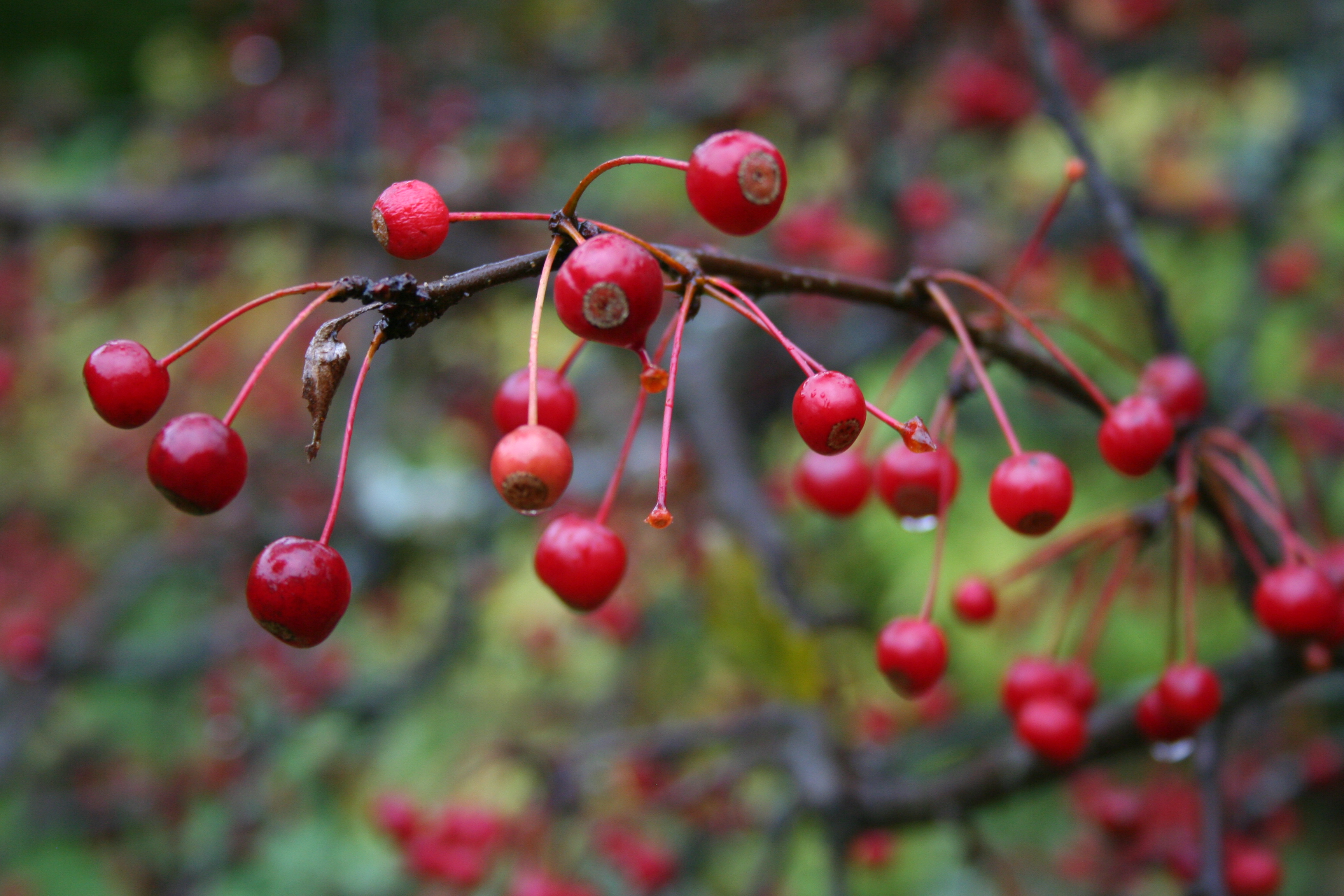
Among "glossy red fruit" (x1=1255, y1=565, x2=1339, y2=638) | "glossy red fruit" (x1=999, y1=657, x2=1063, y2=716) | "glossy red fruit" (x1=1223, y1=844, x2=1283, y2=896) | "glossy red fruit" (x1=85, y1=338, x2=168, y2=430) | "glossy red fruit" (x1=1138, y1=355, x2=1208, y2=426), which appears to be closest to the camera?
"glossy red fruit" (x1=85, y1=338, x2=168, y2=430)

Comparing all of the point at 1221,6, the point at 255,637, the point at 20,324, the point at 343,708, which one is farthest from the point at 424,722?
the point at 1221,6

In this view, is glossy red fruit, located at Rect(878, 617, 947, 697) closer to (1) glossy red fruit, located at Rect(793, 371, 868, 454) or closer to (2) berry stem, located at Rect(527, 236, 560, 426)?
(1) glossy red fruit, located at Rect(793, 371, 868, 454)

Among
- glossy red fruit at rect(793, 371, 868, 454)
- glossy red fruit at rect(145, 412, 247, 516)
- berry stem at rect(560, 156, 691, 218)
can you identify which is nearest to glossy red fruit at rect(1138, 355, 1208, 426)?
glossy red fruit at rect(793, 371, 868, 454)

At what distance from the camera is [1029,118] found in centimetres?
391

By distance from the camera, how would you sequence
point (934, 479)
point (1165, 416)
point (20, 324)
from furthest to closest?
point (20, 324)
point (934, 479)
point (1165, 416)

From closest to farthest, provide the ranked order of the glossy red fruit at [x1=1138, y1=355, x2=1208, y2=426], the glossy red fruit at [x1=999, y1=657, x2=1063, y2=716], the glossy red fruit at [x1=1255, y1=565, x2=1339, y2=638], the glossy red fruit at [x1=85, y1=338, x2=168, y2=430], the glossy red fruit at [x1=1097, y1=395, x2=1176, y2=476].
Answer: the glossy red fruit at [x1=85, y1=338, x2=168, y2=430], the glossy red fruit at [x1=1097, y1=395, x2=1176, y2=476], the glossy red fruit at [x1=1255, y1=565, x2=1339, y2=638], the glossy red fruit at [x1=1138, y1=355, x2=1208, y2=426], the glossy red fruit at [x1=999, y1=657, x2=1063, y2=716]

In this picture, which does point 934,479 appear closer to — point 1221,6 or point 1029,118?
point 1029,118

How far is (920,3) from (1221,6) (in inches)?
72.9

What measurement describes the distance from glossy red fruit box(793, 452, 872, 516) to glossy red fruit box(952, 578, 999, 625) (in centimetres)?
22

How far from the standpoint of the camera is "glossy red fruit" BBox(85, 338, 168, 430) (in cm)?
74

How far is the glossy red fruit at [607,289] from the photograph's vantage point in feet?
2.11

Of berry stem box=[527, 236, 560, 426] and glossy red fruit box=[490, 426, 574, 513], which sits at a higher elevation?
berry stem box=[527, 236, 560, 426]

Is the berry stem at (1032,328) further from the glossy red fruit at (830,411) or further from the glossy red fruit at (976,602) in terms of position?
the glossy red fruit at (976,602)

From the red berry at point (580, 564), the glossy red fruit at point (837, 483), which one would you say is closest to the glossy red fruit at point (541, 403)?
the red berry at point (580, 564)
